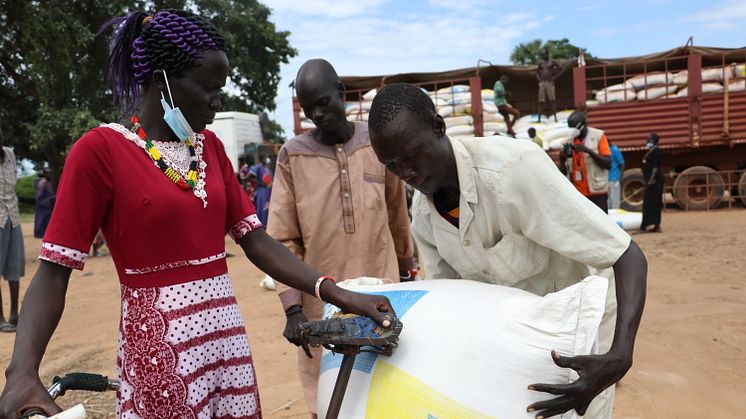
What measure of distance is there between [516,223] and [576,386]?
1.45ft

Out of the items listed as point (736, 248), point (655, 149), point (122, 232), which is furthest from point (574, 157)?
point (122, 232)

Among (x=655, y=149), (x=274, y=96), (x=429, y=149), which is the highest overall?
(x=274, y=96)

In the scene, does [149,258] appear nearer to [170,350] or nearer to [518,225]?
[170,350]

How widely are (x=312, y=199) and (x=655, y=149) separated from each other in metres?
7.83

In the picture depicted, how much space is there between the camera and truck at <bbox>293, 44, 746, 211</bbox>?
10141 millimetres

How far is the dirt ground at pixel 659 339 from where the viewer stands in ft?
10.1

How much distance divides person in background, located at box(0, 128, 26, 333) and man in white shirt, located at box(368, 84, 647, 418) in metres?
4.59

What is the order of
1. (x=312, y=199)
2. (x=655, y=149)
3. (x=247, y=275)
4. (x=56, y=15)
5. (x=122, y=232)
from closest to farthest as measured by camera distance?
(x=122, y=232) < (x=312, y=199) < (x=247, y=275) < (x=655, y=149) < (x=56, y=15)

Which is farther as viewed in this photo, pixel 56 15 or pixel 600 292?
pixel 56 15

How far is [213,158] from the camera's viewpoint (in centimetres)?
160

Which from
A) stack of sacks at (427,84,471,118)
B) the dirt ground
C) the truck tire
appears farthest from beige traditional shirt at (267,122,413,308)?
the truck tire

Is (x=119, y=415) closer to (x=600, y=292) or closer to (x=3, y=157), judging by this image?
(x=600, y=292)

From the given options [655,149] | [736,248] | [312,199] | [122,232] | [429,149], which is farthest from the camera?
[655,149]

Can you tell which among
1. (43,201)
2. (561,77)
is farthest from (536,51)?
(43,201)
